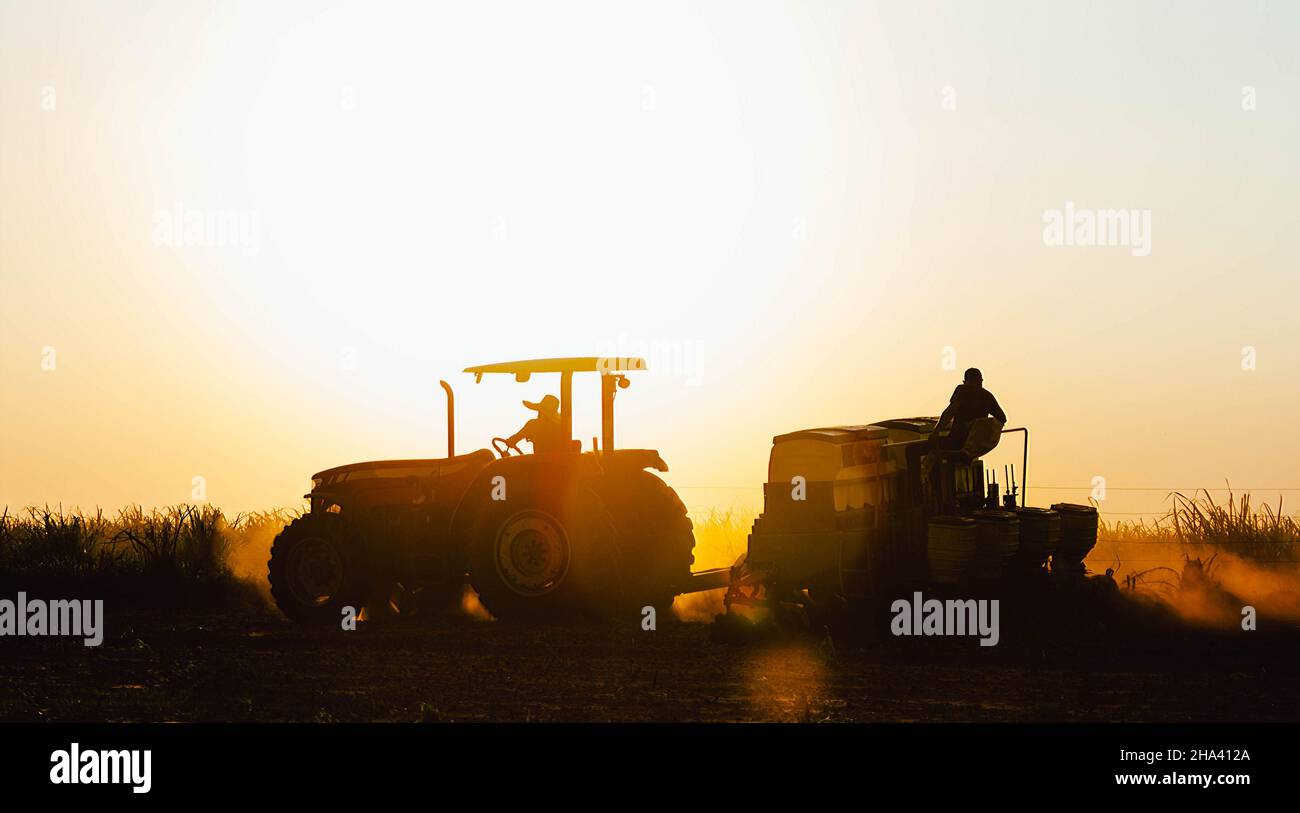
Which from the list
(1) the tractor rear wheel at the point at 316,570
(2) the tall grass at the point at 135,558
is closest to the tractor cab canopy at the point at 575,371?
(1) the tractor rear wheel at the point at 316,570

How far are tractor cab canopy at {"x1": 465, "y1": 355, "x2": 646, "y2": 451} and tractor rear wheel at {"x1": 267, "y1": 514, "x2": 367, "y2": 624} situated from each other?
2.38 meters

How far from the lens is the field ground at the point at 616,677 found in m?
10.8

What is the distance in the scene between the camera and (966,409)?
15250 mm

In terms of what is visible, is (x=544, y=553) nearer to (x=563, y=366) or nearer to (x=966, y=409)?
(x=563, y=366)

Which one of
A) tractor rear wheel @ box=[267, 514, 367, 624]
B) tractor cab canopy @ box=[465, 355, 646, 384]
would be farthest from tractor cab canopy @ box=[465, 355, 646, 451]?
tractor rear wheel @ box=[267, 514, 367, 624]

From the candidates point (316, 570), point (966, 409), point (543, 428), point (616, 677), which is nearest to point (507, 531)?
point (543, 428)

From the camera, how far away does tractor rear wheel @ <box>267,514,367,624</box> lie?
16641mm

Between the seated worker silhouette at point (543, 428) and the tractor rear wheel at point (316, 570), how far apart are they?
225 cm

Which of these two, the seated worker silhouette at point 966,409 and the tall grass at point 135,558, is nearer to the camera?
the seated worker silhouette at point 966,409

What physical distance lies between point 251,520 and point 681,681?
13.1 meters

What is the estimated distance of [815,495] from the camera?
1478 centimetres

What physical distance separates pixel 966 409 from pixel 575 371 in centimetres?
402

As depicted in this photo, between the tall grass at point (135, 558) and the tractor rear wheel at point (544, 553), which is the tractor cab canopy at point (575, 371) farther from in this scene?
the tall grass at point (135, 558)
